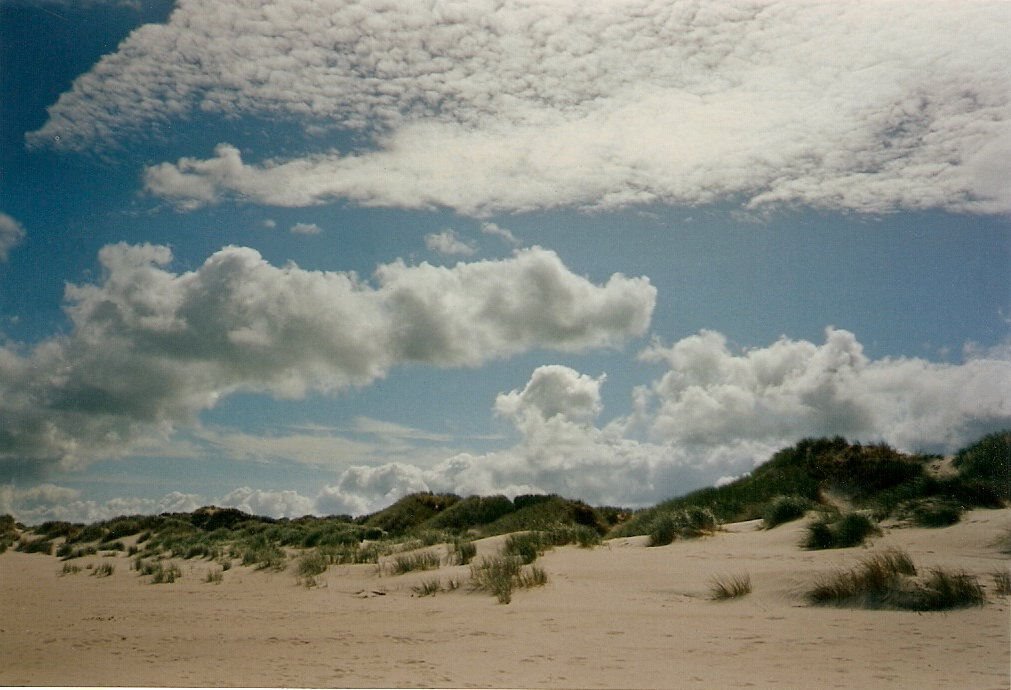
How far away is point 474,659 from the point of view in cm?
570

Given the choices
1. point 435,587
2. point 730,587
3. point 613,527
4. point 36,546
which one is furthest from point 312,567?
point 36,546

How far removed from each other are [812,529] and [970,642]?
513 cm

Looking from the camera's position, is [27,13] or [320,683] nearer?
[320,683]

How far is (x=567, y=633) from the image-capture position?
6.30m

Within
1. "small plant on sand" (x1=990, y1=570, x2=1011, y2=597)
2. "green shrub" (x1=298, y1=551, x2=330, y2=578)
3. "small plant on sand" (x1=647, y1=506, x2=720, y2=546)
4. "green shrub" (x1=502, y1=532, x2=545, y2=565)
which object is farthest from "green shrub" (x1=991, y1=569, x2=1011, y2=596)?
"green shrub" (x1=298, y1=551, x2=330, y2=578)

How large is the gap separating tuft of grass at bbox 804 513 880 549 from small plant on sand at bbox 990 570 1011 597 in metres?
3.01

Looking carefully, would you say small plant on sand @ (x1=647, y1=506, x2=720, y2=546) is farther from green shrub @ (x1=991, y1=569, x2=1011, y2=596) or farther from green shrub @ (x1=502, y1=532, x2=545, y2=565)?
green shrub @ (x1=991, y1=569, x2=1011, y2=596)

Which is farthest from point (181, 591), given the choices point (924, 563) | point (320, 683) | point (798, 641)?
point (924, 563)

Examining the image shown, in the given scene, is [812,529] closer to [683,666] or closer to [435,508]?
[683,666]

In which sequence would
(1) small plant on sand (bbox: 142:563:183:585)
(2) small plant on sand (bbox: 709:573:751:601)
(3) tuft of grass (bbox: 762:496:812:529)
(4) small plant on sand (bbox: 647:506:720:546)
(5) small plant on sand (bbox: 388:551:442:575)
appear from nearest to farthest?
(2) small plant on sand (bbox: 709:573:751:601)
(5) small plant on sand (bbox: 388:551:442:575)
(4) small plant on sand (bbox: 647:506:720:546)
(1) small plant on sand (bbox: 142:563:183:585)
(3) tuft of grass (bbox: 762:496:812:529)

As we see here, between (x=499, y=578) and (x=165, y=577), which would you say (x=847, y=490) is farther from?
(x=165, y=577)

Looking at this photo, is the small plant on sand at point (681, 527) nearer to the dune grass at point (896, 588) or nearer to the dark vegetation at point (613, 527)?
the dark vegetation at point (613, 527)

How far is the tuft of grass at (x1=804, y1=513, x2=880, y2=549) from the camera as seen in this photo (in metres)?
10.1

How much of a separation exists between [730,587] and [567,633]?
87.4 inches
